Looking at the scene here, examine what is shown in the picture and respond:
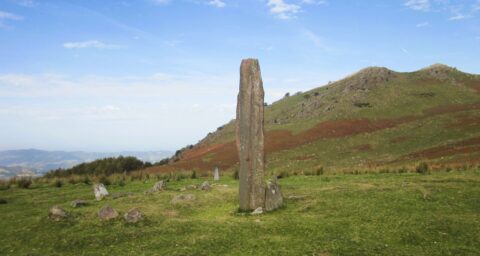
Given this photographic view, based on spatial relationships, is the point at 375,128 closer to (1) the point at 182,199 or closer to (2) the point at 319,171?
(2) the point at 319,171

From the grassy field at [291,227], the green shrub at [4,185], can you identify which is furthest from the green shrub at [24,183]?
the grassy field at [291,227]

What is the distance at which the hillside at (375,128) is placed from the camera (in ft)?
138

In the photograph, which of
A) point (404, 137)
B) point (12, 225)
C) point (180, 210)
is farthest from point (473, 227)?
point (404, 137)

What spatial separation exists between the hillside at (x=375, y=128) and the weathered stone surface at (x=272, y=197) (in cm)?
1452

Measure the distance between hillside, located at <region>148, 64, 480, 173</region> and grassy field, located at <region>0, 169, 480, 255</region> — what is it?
515 inches

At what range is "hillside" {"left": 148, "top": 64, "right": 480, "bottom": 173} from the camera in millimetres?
42125

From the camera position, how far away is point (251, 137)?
53.6ft

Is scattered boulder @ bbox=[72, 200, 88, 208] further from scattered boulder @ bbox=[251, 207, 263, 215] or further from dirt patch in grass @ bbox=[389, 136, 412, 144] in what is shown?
dirt patch in grass @ bbox=[389, 136, 412, 144]

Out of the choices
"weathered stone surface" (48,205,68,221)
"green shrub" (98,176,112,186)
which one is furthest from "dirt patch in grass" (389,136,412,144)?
"weathered stone surface" (48,205,68,221)

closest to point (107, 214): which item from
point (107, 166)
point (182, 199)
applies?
point (182, 199)

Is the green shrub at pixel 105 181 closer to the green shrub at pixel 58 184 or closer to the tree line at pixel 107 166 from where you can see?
the green shrub at pixel 58 184

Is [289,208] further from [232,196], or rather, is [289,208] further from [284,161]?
[284,161]

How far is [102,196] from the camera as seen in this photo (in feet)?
69.9

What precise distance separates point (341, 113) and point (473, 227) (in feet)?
190
